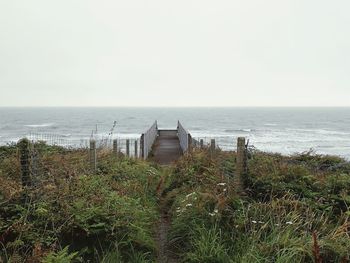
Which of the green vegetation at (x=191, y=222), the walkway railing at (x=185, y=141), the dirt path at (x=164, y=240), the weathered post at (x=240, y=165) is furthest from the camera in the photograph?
the walkway railing at (x=185, y=141)

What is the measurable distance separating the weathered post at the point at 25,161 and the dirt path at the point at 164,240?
92.8 inches

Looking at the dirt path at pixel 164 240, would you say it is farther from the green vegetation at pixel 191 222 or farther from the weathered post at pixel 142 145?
the weathered post at pixel 142 145

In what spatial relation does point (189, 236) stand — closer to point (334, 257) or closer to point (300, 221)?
point (300, 221)

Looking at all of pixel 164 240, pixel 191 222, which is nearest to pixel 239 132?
pixel 164 240

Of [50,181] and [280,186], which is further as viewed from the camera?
[280,186]

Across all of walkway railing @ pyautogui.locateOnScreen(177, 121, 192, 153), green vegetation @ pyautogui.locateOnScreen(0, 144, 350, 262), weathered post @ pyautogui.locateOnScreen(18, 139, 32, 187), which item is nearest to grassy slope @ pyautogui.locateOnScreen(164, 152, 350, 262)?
green vegetation @ pyautogui.locateOnScreen(0, 144, 350, 262)

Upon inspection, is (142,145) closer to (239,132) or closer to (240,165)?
(240,165)

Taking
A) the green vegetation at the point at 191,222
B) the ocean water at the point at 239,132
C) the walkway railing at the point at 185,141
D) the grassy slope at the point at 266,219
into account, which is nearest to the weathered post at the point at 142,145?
the walkway railing at the point at 185,141

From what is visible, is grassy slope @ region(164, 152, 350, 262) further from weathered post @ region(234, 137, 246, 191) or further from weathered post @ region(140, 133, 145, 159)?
weathered post @ region(140, 133, 145, 159)

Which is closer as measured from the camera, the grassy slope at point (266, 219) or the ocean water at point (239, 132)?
the grassy slope at point (266, 219)

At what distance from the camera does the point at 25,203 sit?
17.7ft

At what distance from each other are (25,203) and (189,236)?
101 inches

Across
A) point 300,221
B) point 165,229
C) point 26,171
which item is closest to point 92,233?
point 26,171

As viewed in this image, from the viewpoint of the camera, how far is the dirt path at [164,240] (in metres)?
5.48
